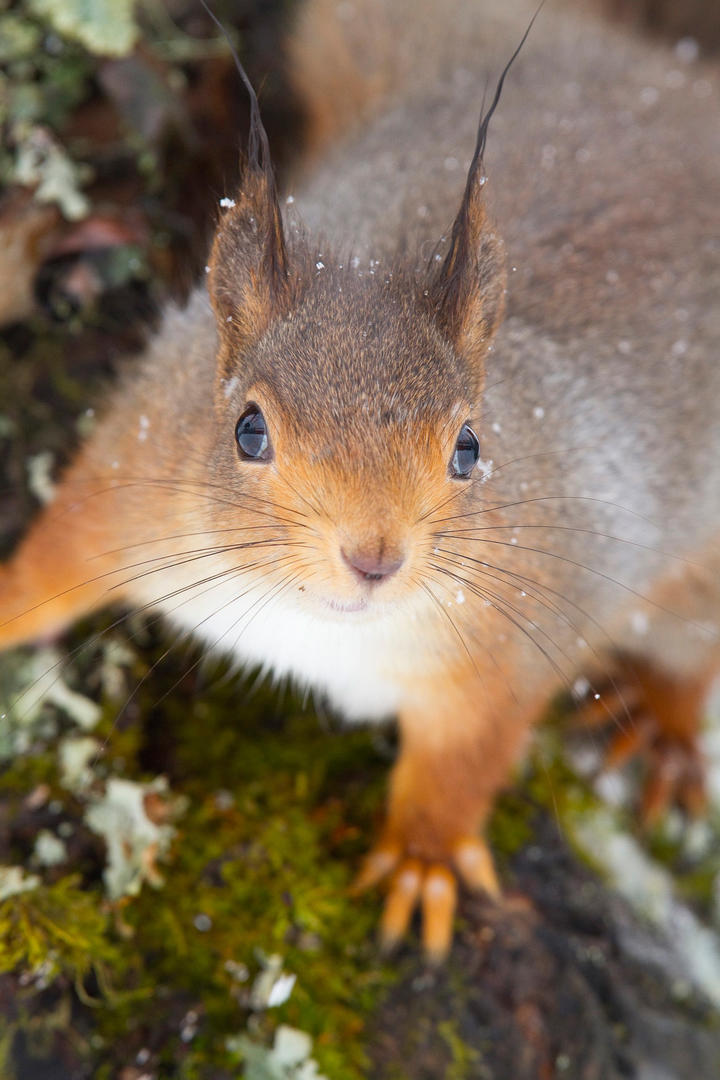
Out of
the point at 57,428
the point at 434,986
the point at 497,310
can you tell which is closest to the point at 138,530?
the point at 57,428

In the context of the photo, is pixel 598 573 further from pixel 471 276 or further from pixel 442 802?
pixel 471 276

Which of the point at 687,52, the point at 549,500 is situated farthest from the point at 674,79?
the point at 549,500

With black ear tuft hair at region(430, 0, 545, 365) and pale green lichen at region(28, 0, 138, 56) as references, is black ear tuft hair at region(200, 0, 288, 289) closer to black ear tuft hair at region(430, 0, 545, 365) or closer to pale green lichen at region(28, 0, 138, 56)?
black ear tuft hair at region(430, 0, 545, 365)

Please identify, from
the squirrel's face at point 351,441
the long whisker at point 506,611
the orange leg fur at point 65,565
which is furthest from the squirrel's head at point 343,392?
the orange leg fur at point 65,565

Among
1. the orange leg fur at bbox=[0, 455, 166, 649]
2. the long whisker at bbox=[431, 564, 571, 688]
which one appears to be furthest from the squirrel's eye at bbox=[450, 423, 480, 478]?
the orange leg fur at bbox=[0, 455, 166, 649]

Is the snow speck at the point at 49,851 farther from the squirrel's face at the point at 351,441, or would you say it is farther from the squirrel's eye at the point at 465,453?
the squirrel's eye at the point at 465,453

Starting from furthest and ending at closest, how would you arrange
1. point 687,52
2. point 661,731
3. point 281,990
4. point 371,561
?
point 661,731 → point 687,52 → point 281,990 → point 371,561
